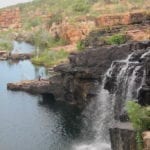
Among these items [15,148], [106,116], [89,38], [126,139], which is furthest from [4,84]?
[126,139]

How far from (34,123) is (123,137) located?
69.1ft

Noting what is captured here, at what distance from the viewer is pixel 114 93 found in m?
48.2

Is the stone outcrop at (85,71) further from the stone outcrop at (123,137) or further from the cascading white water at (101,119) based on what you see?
the stone outcrop at (123,137)

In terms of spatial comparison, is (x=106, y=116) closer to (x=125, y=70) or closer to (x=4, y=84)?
(x=125, y=70)

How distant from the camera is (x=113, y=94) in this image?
48.7 metres

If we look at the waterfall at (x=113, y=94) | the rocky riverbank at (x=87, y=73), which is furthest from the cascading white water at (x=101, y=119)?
the rocky riverbank at (x=87, y=73)

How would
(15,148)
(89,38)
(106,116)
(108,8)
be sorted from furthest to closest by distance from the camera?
1. (108,8)
2. (89,38)
3. (106,116)
4. (15,148)

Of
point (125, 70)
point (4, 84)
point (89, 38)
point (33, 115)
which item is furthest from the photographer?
point (4, 84)

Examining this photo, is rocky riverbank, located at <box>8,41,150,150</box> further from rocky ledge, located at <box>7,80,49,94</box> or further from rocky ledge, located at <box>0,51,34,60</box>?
rocky ledge, located at <box>0,51,34,60</box>

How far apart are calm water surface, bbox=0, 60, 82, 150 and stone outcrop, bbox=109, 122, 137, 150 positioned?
10.4 meters

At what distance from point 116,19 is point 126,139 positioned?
61.7 m

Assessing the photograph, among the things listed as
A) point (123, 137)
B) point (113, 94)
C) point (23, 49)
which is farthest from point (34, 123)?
point (23, 49)

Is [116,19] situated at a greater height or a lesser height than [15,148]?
greater

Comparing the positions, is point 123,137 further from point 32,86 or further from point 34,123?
point 32,86
